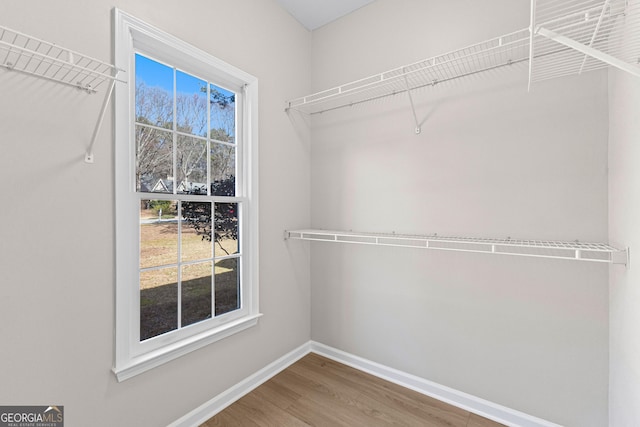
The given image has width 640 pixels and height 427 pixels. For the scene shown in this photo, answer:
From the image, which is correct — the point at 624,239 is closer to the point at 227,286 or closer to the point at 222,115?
the point at 227,286

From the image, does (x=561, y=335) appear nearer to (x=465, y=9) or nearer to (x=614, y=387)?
(x=614, y=387)

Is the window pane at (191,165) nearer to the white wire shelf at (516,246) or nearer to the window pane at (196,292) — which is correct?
the window pane at (196,292)

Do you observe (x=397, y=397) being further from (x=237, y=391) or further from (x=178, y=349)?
(x=178, y=349)

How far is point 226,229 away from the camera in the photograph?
6.15 feet

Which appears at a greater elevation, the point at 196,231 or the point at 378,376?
the point at 196,231

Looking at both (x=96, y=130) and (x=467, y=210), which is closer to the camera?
(x=96, y=130)

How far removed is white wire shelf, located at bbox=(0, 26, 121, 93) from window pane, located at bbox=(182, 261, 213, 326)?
100cm

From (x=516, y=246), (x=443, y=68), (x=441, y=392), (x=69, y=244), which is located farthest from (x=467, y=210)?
(x=69, y=244)

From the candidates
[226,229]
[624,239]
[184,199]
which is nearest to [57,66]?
[184,199]

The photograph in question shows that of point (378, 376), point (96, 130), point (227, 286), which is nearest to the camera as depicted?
point (96, 130)

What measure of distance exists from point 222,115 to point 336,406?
6.59 feet

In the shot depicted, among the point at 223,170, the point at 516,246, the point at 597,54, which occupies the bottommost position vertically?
the point at 516,246

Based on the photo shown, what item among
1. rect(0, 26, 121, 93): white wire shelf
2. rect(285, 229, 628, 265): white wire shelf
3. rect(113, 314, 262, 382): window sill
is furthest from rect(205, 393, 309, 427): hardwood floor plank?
rect(0, 26, 121, 93): white wire shelf

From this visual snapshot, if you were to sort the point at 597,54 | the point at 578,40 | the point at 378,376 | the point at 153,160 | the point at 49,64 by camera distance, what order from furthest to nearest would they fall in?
the point at 378,376 < the point at 153,160 < the point at 578,40 < the point at 49,64 < the point at 597,54
